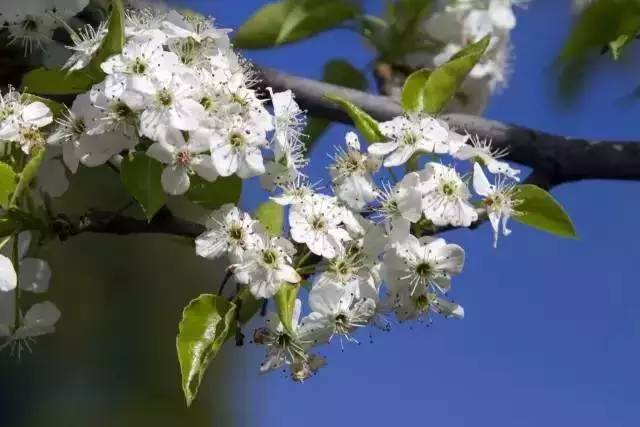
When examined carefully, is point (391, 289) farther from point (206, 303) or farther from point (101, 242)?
point (101, 242)

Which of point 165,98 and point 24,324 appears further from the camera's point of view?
point 24,324

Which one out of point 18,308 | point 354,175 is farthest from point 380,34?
point 18,308

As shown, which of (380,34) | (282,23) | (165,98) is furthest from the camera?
(380,34)

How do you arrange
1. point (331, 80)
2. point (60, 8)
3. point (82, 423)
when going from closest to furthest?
point (60, 8)
point (331, 80)
point (82, 423)

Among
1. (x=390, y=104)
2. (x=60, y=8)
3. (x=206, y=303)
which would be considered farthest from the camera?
(x=390, y=104)

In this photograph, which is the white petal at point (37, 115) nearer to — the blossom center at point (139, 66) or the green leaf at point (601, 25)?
the blossom center at point (139, 66)

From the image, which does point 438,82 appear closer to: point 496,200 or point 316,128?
point 496,200

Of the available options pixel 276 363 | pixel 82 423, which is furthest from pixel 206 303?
pixel 82 423

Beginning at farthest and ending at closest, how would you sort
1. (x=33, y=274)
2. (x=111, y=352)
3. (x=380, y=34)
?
(x=111, y=352) → (x=380, y=34) → (x=33, y=274)
